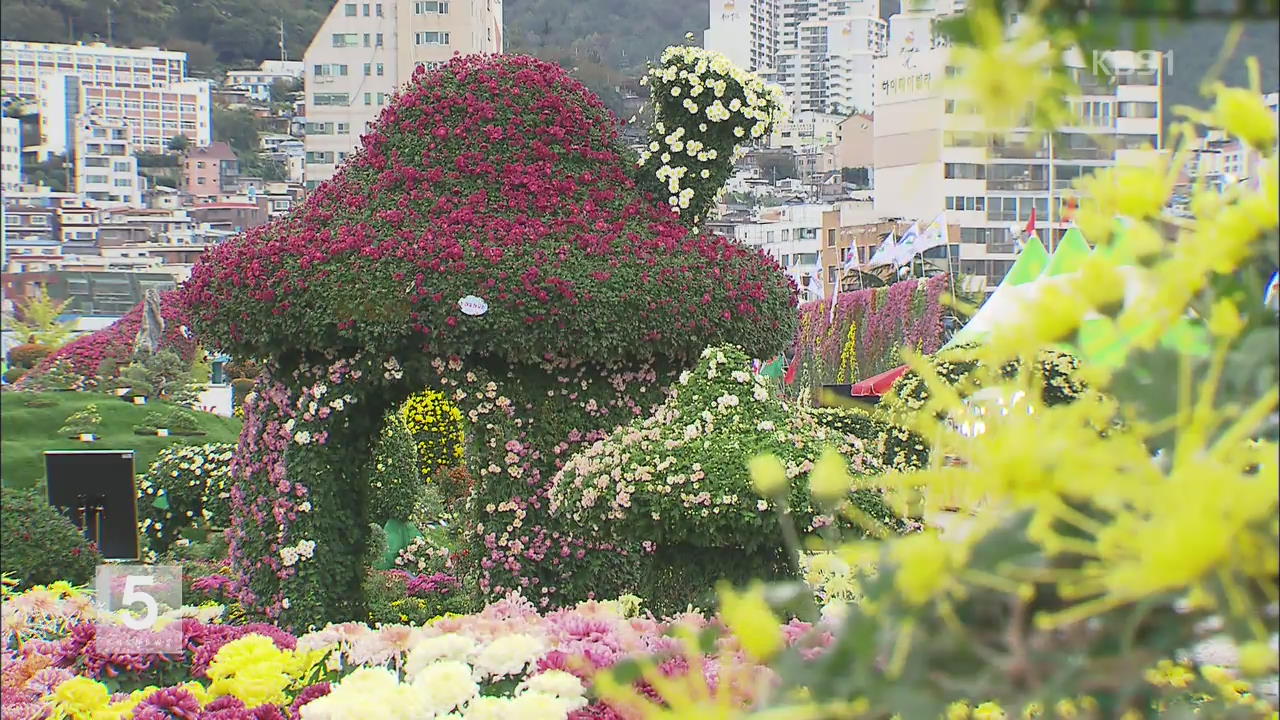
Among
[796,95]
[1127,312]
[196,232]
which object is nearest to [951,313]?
[196,232]

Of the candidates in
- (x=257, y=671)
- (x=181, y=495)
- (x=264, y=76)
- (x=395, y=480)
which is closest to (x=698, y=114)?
(x=257, y=671)

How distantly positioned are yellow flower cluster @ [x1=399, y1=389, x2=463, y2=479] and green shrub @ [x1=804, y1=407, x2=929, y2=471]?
5.53 metres

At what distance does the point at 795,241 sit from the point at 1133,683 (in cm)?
4376

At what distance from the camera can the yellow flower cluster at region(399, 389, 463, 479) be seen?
40.9 feet

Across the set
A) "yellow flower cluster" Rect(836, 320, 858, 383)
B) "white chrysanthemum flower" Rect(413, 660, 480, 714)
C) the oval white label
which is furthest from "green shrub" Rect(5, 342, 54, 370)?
"white chrysanthemum flower" Rect(413, 660, 480, 714)

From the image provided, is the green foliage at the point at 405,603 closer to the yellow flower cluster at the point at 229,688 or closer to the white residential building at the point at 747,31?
the yellow flower cluster at the point at 229,688

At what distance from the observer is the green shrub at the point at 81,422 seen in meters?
15.0

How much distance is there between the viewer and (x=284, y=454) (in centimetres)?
684

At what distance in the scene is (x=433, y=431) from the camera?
41.3ft

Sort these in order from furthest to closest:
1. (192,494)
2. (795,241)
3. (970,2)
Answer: (795,241) < (192,494) < (970,2)

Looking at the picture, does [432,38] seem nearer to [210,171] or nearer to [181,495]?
[210,171]

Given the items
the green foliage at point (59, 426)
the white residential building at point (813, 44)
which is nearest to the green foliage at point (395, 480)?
the green foliage at point (59, 426)

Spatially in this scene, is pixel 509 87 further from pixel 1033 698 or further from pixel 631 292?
pixel 1033 698

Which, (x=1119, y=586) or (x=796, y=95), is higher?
(x=796, y=95)
